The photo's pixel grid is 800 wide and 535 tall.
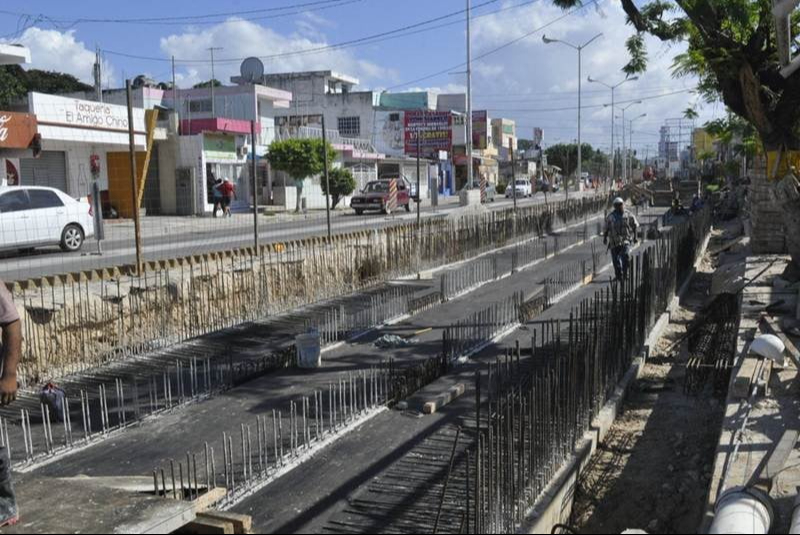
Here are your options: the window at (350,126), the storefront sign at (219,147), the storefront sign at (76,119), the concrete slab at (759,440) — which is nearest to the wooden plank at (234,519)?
the concrete slab at (759,440)

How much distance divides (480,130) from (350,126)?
49.0 feet

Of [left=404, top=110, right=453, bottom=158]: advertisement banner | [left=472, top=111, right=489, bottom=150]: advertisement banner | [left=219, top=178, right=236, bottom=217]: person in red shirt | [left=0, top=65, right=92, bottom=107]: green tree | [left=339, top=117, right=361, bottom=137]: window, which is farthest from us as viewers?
[left=472, top=111, right=489, bottom=150]: advertisement banner

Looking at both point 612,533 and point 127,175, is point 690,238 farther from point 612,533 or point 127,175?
point 127,175

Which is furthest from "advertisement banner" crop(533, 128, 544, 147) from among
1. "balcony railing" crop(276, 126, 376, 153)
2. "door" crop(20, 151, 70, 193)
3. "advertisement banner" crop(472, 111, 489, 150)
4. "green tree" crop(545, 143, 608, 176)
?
"door" crop(20, 151, 70, 193)

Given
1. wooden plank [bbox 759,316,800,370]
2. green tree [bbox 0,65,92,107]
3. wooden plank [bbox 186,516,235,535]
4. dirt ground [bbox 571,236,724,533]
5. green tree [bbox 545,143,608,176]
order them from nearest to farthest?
wooden plank [bbox 186,516,235,535], dirt ground [bbox 571,236,724,533], wooden plank [bbox 759,316,800,370], green tree [bbox 0,65,92,107], green tree [bbox 545,143,608,176]

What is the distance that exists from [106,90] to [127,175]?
20.7 metres

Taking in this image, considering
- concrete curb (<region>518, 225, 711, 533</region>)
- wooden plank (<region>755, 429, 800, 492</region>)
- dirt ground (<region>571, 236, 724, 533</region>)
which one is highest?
wooden plank (<region>755, 429, 800, 492</region>)

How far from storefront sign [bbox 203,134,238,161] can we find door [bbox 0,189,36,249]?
15.6 metres

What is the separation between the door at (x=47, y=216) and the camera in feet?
50.5

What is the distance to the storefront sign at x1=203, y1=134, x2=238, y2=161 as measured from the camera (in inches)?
1210

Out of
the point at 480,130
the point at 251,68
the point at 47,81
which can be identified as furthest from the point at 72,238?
the point at 480,130

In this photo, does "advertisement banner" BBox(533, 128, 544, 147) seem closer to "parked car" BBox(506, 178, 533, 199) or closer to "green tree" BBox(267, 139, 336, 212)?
"parked car" BBox(506, 178, 533, 199)

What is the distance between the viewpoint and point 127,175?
25281mm

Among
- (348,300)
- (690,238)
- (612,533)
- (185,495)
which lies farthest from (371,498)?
(690,238)
